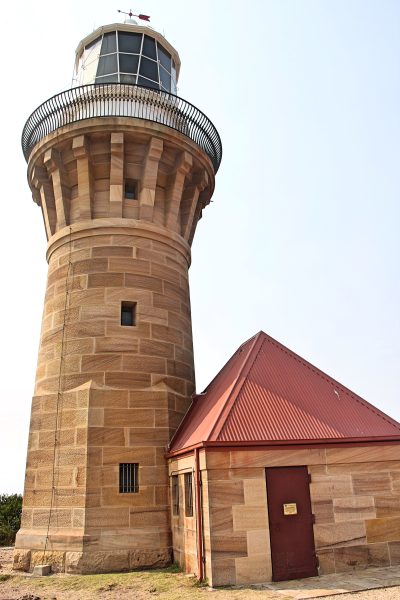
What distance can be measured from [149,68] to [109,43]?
65.0 inches

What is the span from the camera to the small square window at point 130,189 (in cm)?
1527

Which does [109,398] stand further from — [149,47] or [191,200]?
[149,47]

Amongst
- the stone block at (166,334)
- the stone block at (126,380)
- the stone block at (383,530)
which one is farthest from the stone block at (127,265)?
the stone block at (383,530)

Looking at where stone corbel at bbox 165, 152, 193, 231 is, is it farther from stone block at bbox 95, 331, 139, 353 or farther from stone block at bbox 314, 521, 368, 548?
stone block at bbox 314, 521, 368, 548

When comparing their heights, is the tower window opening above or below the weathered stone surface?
above

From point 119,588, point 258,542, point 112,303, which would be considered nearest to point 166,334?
point 112,303

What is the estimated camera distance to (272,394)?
11.8 metres

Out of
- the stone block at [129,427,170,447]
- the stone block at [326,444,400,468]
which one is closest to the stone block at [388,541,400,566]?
the stone block at [326,444,400,468]

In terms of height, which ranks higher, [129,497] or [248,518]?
[129,497]

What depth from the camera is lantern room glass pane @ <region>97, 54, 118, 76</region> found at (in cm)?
1680

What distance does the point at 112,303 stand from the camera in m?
13.9

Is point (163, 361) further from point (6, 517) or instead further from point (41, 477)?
point (6, 517)

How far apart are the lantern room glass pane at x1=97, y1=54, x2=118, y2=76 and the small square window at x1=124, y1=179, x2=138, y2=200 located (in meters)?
4.25

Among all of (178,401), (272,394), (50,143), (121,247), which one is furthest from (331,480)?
(50,143)
